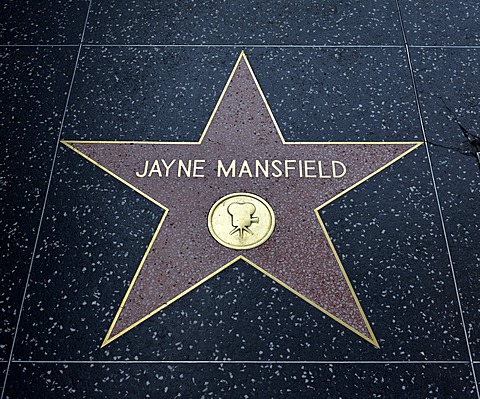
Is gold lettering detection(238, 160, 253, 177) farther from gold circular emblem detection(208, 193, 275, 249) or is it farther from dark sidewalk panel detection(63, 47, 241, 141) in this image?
dark sidewalk panel detection(63, 47, 241, 141)

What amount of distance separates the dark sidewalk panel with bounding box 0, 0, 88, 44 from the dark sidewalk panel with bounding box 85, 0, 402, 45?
0.06 meters

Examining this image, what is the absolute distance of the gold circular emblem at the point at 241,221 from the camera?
1.44 metres

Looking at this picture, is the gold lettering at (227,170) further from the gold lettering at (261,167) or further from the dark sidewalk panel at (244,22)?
the dark sidewalk panel at (244,22)

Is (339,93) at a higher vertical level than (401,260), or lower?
higher

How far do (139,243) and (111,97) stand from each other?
0.55 metres

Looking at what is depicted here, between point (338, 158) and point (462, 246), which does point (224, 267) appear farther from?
point (462, 246)

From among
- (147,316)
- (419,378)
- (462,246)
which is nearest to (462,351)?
(419,378)

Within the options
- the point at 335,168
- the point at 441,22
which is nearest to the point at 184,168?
the point at 335,168

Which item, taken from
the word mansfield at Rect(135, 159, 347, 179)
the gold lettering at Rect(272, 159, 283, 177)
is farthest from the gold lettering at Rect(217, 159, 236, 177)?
the gold lettering at Rect(272, 159, 283, 177)

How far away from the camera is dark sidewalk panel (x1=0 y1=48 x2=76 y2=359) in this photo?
4.60 feet

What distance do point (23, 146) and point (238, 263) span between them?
771 millimetres

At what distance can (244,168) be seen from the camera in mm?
1561

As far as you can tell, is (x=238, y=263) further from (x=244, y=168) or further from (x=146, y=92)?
(x=146, y=92)

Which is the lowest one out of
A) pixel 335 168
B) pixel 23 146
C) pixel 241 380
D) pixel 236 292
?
pixel 241 380
